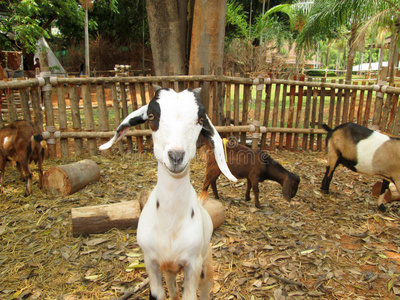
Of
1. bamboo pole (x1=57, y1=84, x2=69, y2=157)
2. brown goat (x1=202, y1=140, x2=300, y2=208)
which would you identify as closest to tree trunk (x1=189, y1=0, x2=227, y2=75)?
brown goat (x1=202, y1=140, x2=300, y2=208)

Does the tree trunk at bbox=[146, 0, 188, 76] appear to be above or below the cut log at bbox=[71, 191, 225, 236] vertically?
above

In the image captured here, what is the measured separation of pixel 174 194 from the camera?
1.96m

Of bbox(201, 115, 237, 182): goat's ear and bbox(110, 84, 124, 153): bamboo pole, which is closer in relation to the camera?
bbox(201, 115, 237, 182): goat's ear

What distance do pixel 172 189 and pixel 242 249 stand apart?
7.04ft

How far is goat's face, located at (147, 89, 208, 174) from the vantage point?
173 centimetres

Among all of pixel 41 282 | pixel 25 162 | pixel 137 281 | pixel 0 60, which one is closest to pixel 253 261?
pixel 137 281

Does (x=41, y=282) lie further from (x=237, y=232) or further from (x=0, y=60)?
(x=0, y=60)

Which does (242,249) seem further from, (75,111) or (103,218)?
(75,111)

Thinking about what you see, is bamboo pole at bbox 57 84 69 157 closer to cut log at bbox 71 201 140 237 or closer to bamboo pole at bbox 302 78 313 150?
cut log at bbox 71 201 140 237

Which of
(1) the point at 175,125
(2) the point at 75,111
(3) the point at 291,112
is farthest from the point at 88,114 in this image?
(1) the point at 175,125

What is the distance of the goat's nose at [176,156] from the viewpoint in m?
1.71

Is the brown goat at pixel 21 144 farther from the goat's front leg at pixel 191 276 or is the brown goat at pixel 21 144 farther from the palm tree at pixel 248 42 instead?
the palm tree at pixel 248 42

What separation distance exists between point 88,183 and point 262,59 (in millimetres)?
12000

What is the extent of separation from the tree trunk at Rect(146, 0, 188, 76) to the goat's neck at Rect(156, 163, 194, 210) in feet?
19.2
